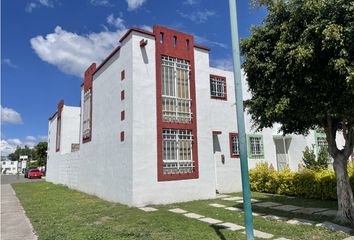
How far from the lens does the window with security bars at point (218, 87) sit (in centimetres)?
1620

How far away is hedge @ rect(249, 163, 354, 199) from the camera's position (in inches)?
474

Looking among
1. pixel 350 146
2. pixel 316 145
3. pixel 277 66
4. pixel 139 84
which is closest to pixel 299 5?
pixel 277 66

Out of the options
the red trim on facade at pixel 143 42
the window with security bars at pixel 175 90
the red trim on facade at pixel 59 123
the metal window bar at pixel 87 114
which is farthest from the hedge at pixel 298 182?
the red trim on facade at pixel 59 123

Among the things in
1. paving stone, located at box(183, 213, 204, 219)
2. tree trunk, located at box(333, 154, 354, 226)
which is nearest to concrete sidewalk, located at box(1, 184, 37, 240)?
paving stone, located at box(183, 213, 204, 219)

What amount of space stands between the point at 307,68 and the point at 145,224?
6137 millimetres

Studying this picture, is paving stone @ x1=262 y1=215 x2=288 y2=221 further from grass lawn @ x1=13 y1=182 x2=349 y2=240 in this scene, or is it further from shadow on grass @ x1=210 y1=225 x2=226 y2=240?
shadow on grass @ x1=210 y1=225 x2=226 y2=240

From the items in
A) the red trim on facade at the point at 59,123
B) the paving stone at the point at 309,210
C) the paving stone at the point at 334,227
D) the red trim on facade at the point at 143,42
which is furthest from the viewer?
the red trim on facade at the point at 59,123

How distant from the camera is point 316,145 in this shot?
19.4 meters

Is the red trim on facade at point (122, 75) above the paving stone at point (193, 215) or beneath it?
above

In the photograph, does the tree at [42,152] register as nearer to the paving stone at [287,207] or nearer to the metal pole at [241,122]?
the paving stone at [287,207]

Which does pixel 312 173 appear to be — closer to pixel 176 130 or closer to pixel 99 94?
pixel 176 130

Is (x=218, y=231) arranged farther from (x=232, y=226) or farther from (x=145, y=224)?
(x=145, y=224)

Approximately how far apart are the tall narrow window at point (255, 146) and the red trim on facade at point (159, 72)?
5588 mm

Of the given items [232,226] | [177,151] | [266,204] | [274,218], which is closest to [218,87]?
[177,151]
